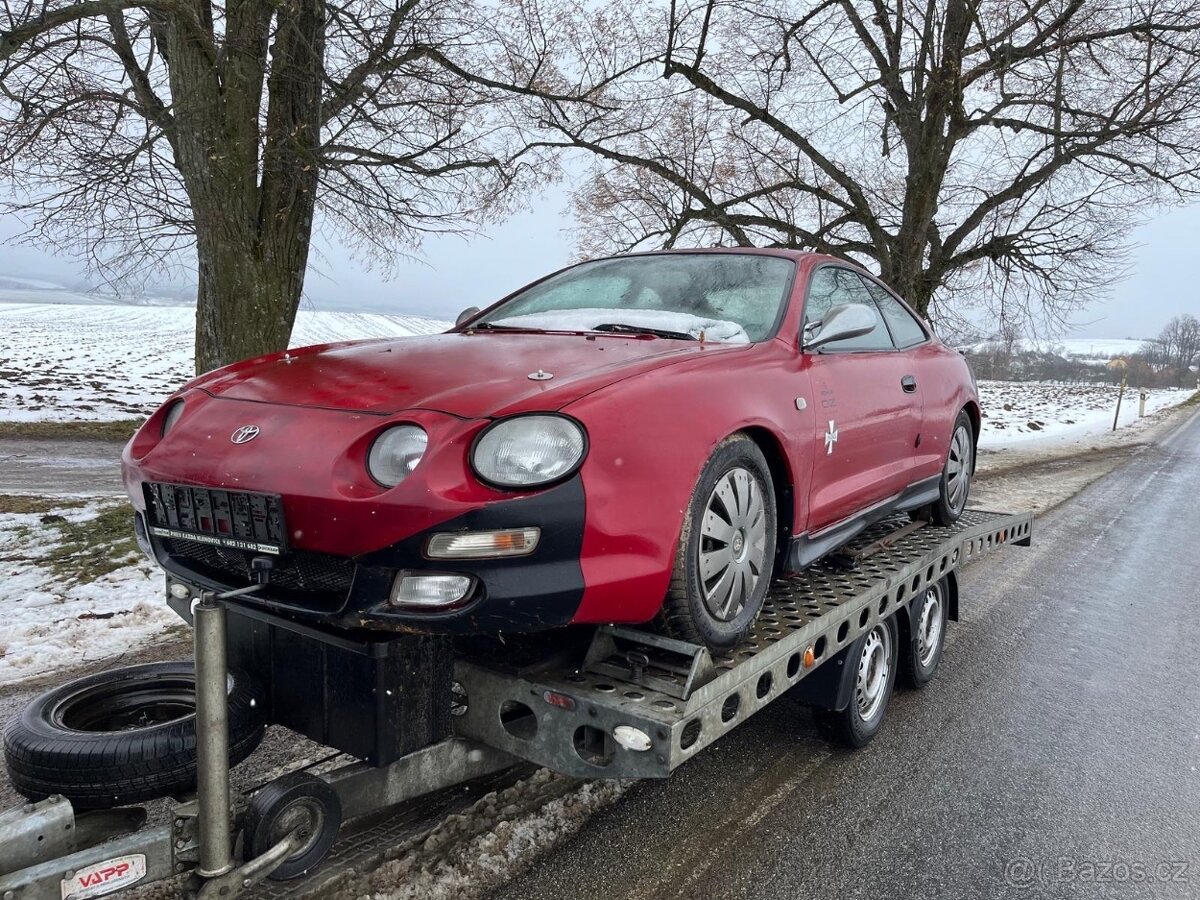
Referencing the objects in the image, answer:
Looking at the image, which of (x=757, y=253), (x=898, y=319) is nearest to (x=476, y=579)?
(x=757, y=253)

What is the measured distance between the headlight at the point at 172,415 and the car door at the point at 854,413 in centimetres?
214

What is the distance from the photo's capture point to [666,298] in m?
3.40

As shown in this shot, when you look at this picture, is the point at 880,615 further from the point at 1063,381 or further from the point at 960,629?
the point at 1063,381

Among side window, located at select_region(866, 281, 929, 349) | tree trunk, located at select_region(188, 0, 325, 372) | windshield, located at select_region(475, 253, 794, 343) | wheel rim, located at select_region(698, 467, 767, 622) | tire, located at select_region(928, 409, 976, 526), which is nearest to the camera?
wheel rim, located at select_region(698, 467, 767, 622)

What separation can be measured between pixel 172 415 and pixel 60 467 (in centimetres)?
883

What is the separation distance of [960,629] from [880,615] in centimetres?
218

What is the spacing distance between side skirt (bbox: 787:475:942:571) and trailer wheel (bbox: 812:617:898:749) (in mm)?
423

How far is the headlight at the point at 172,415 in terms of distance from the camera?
258 centimetres

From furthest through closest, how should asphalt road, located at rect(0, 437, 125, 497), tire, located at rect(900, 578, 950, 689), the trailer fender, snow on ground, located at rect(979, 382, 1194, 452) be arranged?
snow on ground, located at rect(979, 382, 1194, 452) < asphalt road, located at rect(0, 437, 125, 497) < tire, located at rect(900, 578, 950, 689) < the trailer fender

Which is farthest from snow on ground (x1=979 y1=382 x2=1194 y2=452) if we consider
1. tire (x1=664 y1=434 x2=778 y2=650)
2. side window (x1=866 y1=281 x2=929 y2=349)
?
tire (x1=664 y1=434 x2=778 y2=650)

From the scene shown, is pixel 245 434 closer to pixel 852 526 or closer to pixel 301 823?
pixel 301 823

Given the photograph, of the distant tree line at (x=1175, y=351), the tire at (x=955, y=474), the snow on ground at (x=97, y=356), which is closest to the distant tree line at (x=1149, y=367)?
the distant tree line at (x=1175, y=351)

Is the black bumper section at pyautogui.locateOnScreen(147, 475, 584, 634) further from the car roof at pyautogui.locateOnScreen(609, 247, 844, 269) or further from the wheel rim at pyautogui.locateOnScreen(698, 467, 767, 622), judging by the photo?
the car roof at pyautogui.locateOnScreen(609, 247, 844, 269)

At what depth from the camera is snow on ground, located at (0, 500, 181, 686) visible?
4.18 metres
